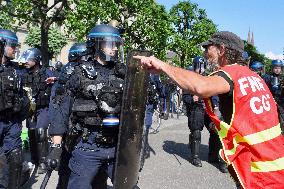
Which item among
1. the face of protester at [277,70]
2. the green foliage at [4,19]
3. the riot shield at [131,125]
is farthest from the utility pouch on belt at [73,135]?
the green foliage at [4,19]

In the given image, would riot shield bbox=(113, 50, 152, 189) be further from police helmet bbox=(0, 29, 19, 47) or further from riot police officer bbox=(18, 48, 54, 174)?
riot police officer bbox=(18, 48, 54, 174)

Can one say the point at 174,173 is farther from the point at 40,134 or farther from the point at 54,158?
the point at 54,158

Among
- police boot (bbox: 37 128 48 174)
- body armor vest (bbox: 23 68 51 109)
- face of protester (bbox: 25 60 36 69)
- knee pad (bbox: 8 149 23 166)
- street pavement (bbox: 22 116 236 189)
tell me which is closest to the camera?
knee pad (bbox: 8 149 23 166)

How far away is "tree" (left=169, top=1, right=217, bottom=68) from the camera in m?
46.9

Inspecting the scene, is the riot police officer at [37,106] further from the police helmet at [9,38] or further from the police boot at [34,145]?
the police helmet at [9,38]

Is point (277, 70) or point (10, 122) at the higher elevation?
point (277, 70)

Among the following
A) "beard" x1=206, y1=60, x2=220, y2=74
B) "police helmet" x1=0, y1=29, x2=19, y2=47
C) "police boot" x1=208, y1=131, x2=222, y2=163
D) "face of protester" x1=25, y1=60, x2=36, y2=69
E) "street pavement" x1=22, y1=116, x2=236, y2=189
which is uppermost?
"police helmet" x1=0, y1=29, x2=19, y2=47

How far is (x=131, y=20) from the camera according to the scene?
1168 inches

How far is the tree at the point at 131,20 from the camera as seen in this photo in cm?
2812

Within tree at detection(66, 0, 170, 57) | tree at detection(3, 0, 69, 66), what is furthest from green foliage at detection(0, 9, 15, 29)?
tree at detection(66, 0, 170, 57)

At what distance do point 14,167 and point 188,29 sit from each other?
152ft

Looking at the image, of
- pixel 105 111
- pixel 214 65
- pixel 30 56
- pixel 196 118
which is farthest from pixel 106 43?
pixel 196 118

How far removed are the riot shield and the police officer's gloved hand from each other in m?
0.53

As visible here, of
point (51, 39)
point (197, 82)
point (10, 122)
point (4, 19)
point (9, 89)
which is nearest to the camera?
point (197, 82)
